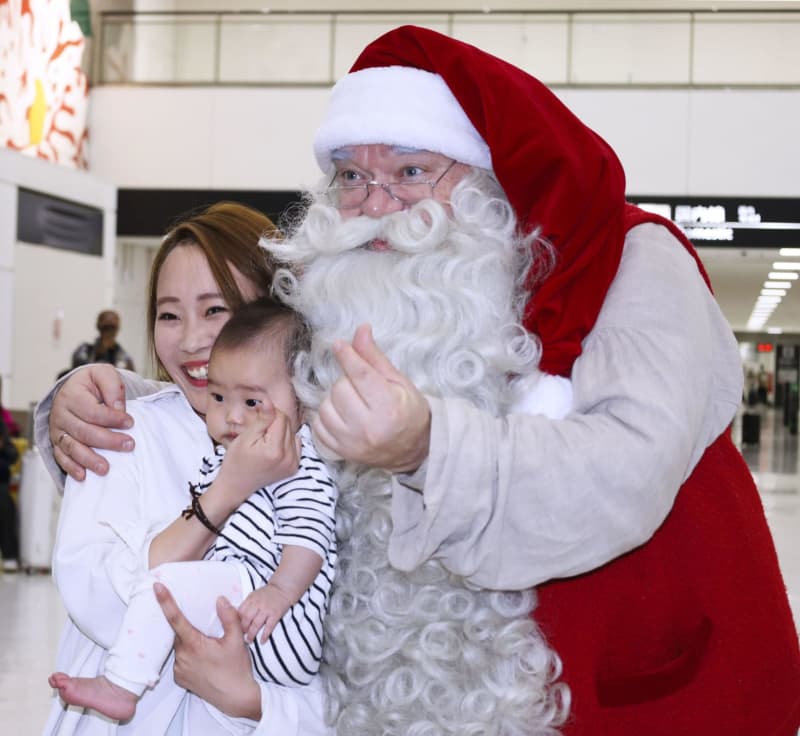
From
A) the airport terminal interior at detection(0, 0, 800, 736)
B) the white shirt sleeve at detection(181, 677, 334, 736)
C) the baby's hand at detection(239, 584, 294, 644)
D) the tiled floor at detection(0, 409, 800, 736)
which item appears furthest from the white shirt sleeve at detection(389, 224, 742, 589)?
the airport terminal interior at detection(0, 0, 800, 736)

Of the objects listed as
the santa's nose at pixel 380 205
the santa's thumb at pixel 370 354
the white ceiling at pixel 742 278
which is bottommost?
the santa's thumb at pixel 370 354

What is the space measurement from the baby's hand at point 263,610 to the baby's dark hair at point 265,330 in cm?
42

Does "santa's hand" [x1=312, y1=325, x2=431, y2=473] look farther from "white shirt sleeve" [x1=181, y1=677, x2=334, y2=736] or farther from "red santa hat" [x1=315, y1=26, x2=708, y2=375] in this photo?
"white shirt sleeve" [x1=181, y1=677, x2=334, y2=736]

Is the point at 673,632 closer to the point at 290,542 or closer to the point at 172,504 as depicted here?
the point at 290,542

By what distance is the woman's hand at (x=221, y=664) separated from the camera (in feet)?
6.26

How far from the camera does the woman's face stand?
2262 millimetres

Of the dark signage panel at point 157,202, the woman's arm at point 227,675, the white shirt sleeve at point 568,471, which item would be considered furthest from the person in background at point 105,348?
the white shirt sleeve at point 568,471

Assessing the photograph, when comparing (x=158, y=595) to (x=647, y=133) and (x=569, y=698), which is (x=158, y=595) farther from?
(x=647, y=133)

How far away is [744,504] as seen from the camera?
6.33 feet

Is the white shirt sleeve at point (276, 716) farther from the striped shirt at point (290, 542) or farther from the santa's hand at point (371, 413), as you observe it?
the santa's hand at point (371, 413)

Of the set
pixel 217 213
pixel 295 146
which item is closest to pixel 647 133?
pixel 295 146

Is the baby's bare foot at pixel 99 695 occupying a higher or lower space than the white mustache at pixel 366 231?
lower

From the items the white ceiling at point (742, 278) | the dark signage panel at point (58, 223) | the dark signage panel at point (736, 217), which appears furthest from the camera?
the white ceiling at point (742, 278)

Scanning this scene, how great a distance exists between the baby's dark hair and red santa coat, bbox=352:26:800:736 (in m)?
0.48
